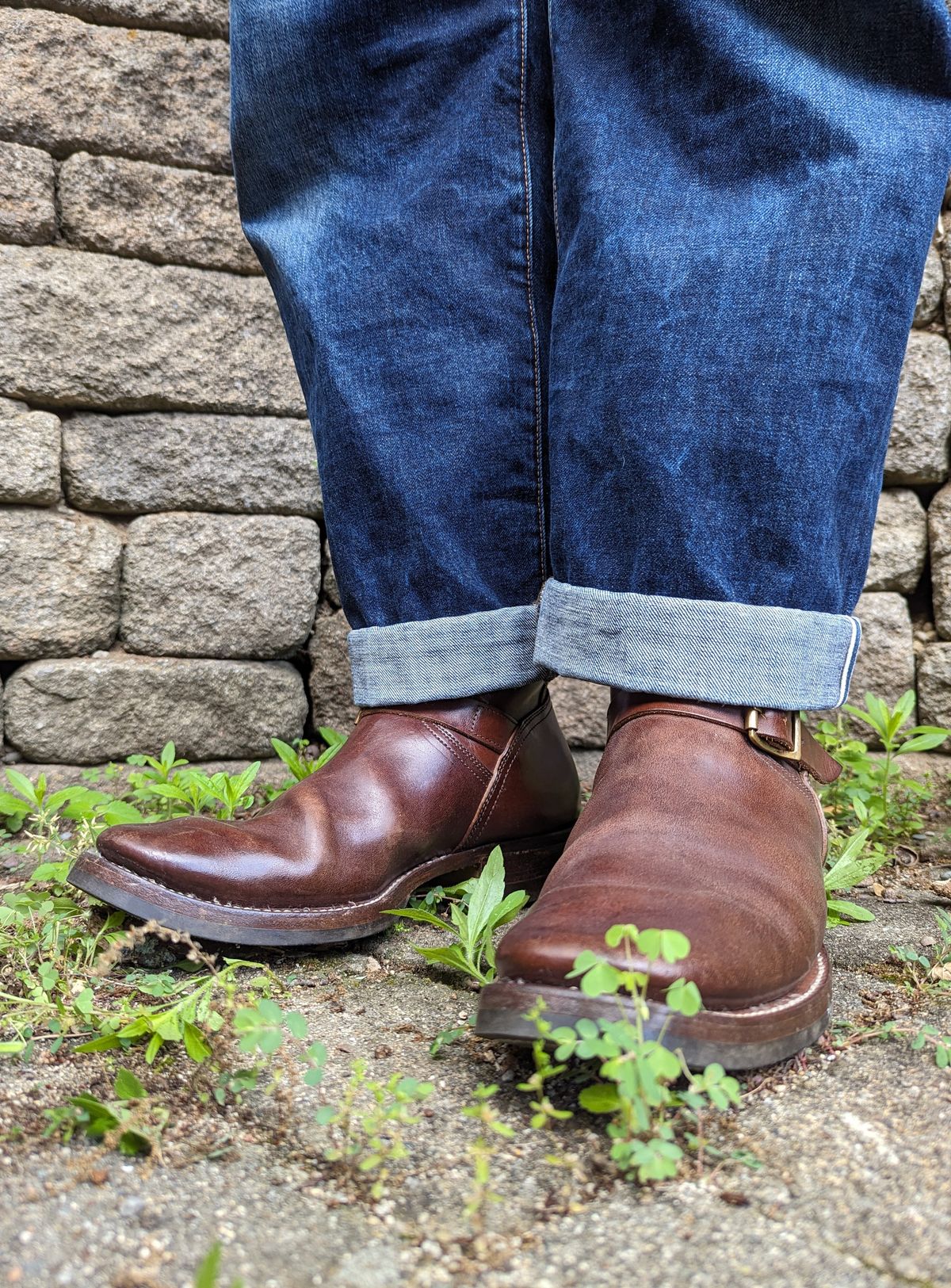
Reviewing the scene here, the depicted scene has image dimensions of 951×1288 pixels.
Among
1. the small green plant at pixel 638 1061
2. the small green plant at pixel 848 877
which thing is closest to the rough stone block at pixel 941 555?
the small green plant at pixel 848 877

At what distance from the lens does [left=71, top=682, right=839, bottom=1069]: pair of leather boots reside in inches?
27.8

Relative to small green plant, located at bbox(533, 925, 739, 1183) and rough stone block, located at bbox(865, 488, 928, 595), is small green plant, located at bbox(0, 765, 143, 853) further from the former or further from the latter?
rough stone block, located at bbox(865, 488, 928, 595)

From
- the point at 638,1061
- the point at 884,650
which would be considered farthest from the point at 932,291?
the point at 638,1061

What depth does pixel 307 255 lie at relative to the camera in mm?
1207

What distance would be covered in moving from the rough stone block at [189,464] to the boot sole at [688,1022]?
1447mm

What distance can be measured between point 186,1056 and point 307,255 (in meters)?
0.94

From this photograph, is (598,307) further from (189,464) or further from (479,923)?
(189,464)

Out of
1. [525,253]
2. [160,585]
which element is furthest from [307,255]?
[160,585]

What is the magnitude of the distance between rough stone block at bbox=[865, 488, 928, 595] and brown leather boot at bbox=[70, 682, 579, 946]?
1222 mm

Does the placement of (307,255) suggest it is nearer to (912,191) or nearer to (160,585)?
(912,191)

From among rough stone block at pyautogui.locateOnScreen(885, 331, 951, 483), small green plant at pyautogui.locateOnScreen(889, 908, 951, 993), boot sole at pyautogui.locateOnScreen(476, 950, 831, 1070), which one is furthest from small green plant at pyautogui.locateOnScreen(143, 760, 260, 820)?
rough stone block at pyautogui.locateOnScreen(885, 331, 951, 483)

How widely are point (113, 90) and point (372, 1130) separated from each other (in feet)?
6.43

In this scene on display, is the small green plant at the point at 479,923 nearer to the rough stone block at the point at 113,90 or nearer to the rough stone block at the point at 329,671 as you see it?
the rough stone block at the point at 329,671

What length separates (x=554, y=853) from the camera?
127 cm
